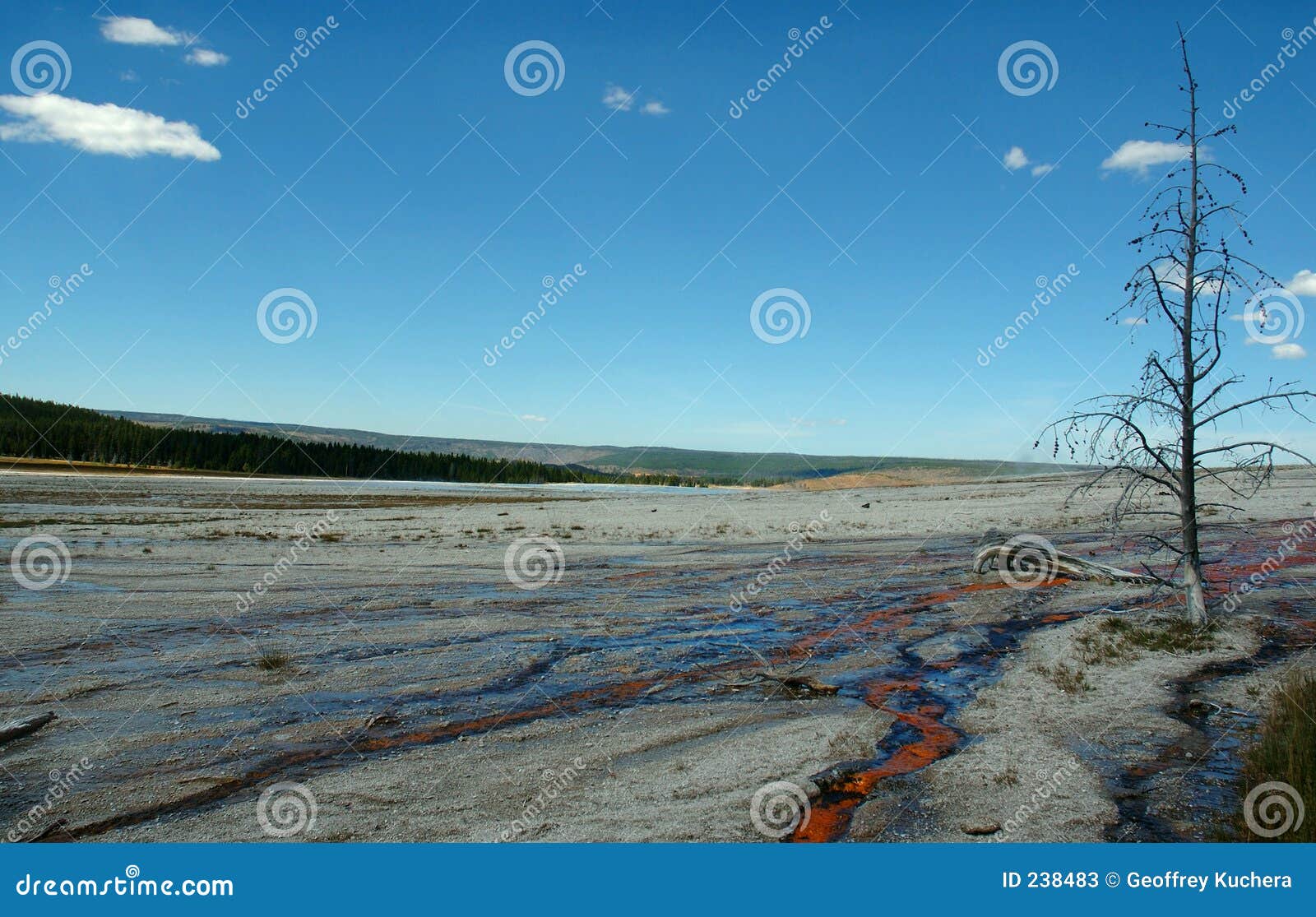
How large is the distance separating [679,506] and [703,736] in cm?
4802

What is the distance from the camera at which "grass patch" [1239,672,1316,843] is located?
526cm

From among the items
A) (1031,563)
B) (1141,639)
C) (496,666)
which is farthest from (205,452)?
(1141,639)

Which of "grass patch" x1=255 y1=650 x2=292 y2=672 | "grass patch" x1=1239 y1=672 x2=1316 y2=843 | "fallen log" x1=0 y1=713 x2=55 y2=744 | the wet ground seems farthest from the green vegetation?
"grass patch" x1=1239 y1=672 x2=1316 y2=843

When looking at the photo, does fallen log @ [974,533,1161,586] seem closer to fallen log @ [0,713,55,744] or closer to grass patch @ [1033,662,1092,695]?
grass patch @ [1033,662,1092,695]

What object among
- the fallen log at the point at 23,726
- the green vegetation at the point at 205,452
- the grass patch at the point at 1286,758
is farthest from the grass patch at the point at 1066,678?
the green vegetation at the point at 205,452

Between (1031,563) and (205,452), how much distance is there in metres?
133

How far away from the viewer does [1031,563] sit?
63.4ft

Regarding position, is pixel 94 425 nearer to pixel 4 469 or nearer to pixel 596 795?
pixel 4 469

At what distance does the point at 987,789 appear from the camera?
20.2 ft

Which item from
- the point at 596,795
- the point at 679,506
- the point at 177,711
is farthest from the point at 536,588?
the point at 679,506

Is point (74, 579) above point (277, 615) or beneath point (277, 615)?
above

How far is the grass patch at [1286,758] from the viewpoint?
5262 mm

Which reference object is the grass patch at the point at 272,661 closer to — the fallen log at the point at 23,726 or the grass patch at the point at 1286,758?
the fallen log at the point at 23,726

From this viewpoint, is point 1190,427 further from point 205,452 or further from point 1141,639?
point 205,452
